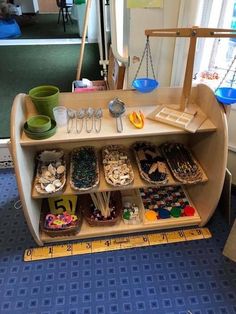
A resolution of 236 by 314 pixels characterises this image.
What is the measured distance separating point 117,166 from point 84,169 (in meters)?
0.17

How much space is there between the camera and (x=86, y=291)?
1205 mm

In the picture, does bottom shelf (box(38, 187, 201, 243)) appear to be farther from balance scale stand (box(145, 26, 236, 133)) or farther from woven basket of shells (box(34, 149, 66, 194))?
balance scale stand (box(145, 26, 236, 133))

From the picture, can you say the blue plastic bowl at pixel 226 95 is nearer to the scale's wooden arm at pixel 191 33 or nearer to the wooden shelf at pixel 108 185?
the scale's wooden arm at pixel 191 33

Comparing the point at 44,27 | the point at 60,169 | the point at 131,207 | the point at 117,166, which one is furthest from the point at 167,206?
the point at 44,27

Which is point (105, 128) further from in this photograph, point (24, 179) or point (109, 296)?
point (109, 296)

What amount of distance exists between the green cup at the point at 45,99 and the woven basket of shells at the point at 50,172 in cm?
27

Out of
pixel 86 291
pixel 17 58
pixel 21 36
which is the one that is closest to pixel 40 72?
pixel 17 58

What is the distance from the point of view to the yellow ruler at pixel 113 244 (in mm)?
1354

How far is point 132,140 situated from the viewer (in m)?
1.50

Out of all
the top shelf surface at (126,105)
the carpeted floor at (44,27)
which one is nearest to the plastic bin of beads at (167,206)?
the top shelf surface at (126,105)

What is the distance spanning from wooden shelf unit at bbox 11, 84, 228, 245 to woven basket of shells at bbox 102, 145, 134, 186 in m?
0.04

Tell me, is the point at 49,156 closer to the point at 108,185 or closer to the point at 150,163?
the point at 108,185

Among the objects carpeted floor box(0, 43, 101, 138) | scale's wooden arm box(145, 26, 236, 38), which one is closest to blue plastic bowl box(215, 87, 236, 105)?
scale's wooden arm box(145, 26, 236, 38)

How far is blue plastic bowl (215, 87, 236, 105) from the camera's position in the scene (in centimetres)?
111
